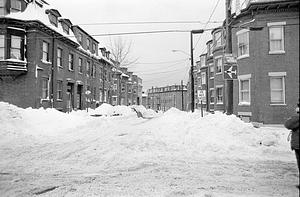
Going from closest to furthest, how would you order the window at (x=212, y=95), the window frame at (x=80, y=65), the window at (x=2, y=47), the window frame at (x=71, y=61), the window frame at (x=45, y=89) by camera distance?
the window at (x=2, y=47) → the window frame at (x=45, y=89) → the window frame at (x=71, y=61) → the window frame at (x=80, y=65) → the window at (x=212, y=95)

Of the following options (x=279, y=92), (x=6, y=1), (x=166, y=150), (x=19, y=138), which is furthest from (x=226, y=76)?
(x=6, y=1)

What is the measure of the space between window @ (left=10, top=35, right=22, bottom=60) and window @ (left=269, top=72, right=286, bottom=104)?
24.0 meters

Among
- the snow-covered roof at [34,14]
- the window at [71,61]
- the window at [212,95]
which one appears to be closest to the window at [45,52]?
the snow-covered roof at [34,14]

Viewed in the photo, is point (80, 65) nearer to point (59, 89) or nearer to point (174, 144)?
point (59, 89)

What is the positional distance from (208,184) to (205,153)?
10.3 feet

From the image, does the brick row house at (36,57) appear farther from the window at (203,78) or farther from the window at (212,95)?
the window at (203,78)

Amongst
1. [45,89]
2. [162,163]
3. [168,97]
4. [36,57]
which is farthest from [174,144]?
[168,97]

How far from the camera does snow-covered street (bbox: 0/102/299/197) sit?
605 centimetres

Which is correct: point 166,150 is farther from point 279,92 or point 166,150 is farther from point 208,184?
point 279,92

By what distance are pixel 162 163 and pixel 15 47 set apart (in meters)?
20.5

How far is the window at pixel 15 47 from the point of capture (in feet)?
78.2

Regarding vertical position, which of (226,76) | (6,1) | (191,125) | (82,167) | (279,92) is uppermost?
(6,1)

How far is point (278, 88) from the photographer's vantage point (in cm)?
345

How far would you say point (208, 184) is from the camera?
6.32m
